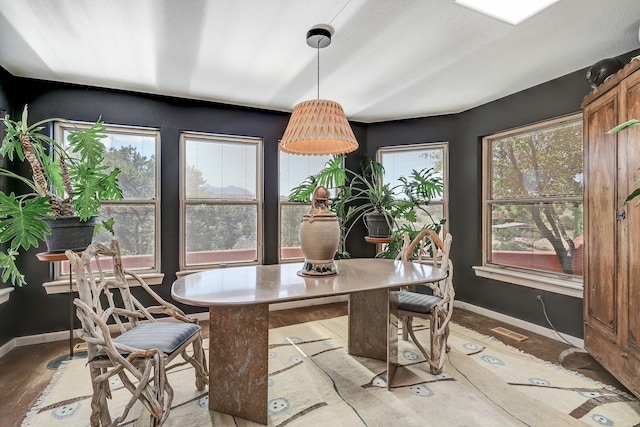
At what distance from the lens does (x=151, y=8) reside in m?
1.80

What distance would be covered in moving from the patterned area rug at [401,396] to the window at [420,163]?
1.80 metres

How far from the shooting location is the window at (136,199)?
309 cm

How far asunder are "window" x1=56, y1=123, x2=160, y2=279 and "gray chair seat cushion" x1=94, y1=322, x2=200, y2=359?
5.10ft

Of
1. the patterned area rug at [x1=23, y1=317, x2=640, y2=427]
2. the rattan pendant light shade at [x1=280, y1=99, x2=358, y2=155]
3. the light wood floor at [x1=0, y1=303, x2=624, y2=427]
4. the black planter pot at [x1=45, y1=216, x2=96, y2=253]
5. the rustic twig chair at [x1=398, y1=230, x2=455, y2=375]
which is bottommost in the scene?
the light wood floor at [x1=0, y1=303, x2=624, y2=427]

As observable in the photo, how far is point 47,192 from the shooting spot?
2221 millimetres

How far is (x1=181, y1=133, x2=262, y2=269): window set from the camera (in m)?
3.38

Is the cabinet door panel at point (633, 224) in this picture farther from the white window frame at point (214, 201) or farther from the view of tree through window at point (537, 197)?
the white window frame at point (214, 201)

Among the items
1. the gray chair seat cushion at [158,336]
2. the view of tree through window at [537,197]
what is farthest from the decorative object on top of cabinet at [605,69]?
the gray chair seat cushion at [158,336]

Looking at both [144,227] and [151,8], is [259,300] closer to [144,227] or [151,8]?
[151,8]

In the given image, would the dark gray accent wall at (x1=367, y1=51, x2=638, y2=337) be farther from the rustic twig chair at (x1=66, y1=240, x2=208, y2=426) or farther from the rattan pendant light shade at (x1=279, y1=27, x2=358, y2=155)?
the rustic twig chair at (x1=66, y1=240, x2=208, y2=426)

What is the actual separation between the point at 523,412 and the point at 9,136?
3.58 m

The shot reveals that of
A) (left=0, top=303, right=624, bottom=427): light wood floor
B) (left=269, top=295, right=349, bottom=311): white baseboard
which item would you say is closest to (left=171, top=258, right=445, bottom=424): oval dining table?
(left=0, top=303, right=624, bottom=427): light wood floor

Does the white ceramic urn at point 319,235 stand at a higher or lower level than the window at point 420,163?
lower

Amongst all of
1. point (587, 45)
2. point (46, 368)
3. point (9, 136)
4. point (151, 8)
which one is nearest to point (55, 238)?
point (9, 136)
